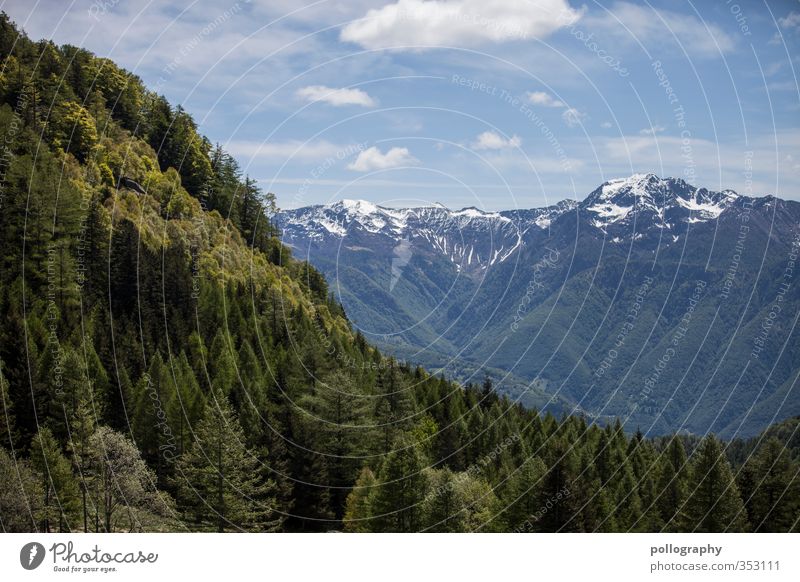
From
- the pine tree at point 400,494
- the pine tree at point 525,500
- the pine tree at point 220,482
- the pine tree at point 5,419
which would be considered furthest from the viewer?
the pine tree at point 525,500

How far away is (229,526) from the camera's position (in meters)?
64.9

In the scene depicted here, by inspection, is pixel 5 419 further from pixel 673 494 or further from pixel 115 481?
pixel 673 494

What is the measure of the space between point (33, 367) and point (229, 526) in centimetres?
2624

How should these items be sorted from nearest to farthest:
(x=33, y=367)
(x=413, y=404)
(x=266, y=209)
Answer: (x=33, y=367)
(x=413, y=404)
(x=266, y=209)

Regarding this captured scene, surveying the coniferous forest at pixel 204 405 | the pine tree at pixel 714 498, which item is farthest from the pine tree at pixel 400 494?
the pine tree at pixel 714 498

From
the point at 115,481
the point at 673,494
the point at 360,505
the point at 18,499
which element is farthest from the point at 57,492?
the point at 673,494

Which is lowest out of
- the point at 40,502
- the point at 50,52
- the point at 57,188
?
the point at 40,502

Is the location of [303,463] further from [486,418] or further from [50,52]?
[50,52]

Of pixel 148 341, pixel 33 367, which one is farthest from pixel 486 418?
pixel 33 367
